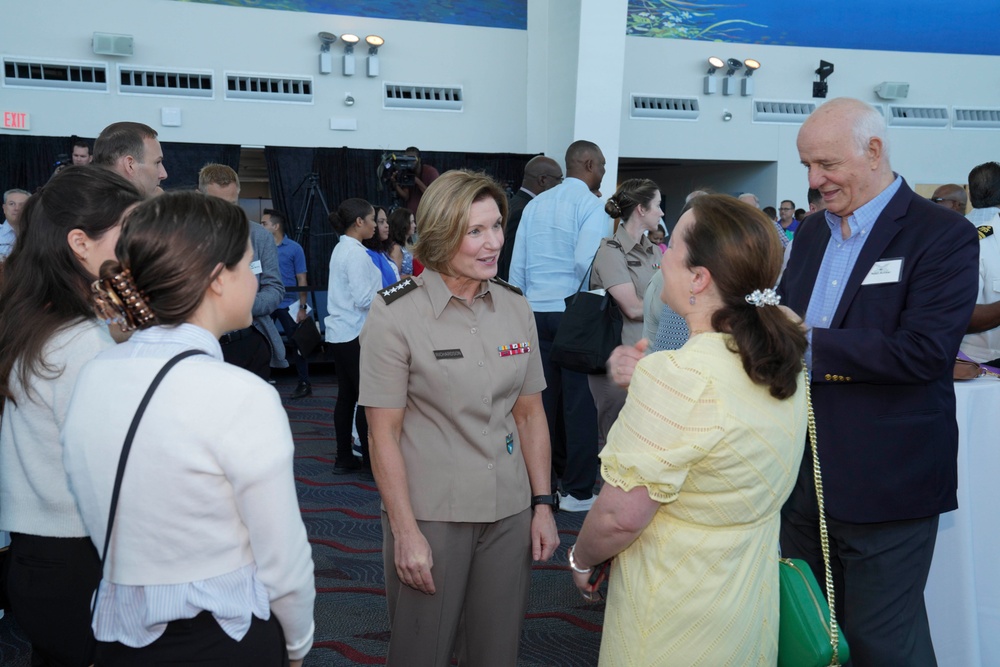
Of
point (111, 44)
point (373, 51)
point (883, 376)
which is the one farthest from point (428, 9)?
point (883, 376)

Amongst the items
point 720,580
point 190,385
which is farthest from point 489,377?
point 190,385

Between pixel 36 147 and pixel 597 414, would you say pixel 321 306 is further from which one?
pixel 597 414

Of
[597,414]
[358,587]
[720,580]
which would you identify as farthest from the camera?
[597,414]

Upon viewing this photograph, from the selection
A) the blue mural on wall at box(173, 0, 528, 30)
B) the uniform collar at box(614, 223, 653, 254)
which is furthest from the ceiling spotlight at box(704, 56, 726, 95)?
the uniform collar at box(614, 223, 653, 254)

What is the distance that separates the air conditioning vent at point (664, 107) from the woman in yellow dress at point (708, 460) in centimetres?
1022

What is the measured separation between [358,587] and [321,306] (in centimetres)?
572

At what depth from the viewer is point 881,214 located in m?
2.05

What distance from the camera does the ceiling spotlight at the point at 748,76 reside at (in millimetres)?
11531

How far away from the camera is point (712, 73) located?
37.8ft

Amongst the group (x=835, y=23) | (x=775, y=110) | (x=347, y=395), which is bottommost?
(x=347, y=395)

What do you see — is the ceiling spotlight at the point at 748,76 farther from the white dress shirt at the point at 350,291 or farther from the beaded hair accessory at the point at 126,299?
the beaded hair accessory at the point at 126,299

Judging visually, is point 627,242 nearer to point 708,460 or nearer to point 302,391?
point 708,460

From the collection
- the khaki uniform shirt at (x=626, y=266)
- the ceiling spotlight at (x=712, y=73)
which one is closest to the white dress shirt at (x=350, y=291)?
the khaki uniform shirt at (x=626, y=266)

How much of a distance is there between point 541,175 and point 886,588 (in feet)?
10.8
